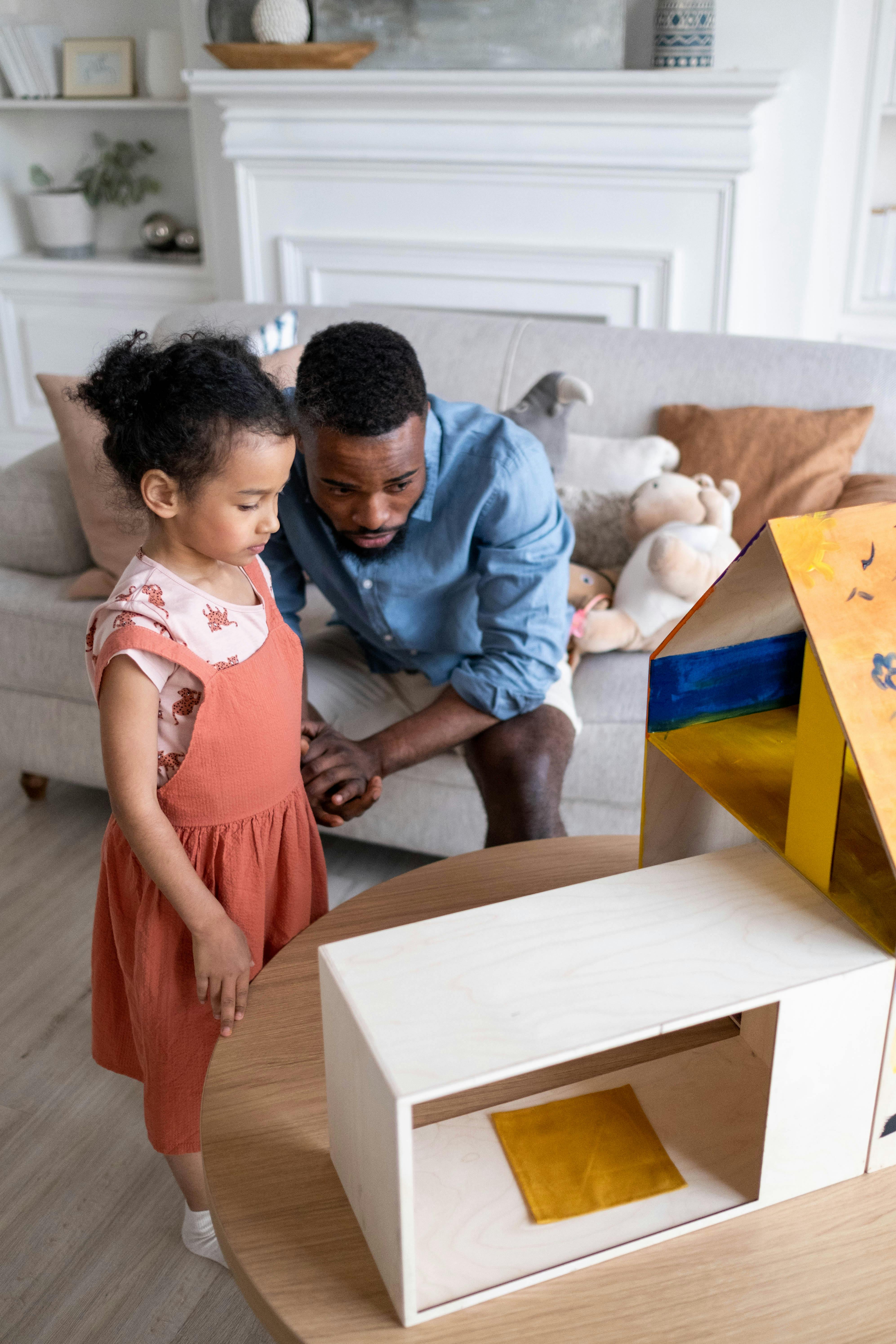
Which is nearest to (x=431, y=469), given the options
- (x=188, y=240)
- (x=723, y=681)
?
(x=723, y=681)

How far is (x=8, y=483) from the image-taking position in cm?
200

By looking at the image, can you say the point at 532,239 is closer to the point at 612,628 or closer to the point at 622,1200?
the point at 612,628

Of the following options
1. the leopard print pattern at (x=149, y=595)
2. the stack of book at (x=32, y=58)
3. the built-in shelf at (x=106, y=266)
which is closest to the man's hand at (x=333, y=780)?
the leopard print pattern at (x=149, y=595)

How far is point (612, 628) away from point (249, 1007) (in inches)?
39.2

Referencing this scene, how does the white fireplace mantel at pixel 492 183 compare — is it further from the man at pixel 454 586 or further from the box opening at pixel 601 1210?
the box opening at pixel 601 1210

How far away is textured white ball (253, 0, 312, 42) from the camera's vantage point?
268cm

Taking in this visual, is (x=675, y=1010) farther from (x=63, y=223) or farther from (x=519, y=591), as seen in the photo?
(x=63, y=223)

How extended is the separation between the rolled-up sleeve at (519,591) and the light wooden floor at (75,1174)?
54cm

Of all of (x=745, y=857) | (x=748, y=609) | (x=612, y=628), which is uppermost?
(x=748, y=609)

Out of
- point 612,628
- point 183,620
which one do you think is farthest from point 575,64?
point 183,620

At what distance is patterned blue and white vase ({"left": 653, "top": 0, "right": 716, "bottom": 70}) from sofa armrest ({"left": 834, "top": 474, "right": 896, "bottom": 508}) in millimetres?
1254

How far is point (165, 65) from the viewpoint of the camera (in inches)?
125

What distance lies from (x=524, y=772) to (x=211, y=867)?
504mm

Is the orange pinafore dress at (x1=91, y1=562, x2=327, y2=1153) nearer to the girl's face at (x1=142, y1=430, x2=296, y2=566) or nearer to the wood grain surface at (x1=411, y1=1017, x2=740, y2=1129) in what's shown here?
the girl's face at (x1=142, y1=430, x2=296, y2=566)
